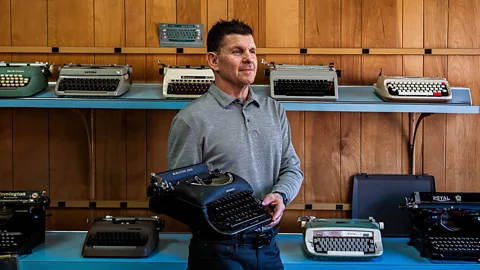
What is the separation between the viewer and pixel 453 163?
4176mm

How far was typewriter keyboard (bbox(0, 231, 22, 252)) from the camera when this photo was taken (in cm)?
341

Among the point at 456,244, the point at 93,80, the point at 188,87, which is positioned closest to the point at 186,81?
the point at 188,87

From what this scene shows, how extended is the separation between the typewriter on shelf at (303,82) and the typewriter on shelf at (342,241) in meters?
0.74

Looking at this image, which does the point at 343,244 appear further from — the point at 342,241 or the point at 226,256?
the point at 226,256

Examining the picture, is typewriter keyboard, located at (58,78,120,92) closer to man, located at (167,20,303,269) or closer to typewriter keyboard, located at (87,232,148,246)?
typewriter keyboard, located at (87,232,148,246)

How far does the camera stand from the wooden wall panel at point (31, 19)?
162 inches

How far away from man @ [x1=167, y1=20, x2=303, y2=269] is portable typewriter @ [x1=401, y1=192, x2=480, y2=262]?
3.98ft

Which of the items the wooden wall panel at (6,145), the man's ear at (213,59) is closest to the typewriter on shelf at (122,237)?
the wooden wall panel at (6,145)

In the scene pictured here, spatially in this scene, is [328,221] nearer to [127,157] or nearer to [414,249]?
[414,249]

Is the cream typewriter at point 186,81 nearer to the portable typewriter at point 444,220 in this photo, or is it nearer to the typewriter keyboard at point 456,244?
the portable typewriter at point 444,220

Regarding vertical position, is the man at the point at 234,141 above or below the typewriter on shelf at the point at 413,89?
below

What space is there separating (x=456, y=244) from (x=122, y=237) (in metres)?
1.80

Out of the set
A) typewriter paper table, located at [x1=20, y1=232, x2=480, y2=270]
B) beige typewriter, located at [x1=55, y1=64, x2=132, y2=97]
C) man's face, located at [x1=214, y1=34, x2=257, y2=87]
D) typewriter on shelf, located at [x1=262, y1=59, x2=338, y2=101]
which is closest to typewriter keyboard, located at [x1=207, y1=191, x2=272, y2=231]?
man's face, located at [x1=214, y1=34, x2=257, y2=87]

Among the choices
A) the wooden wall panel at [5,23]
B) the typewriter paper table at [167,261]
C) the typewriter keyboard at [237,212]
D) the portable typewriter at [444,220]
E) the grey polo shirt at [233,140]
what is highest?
the wooden wall panel at [5,23]
